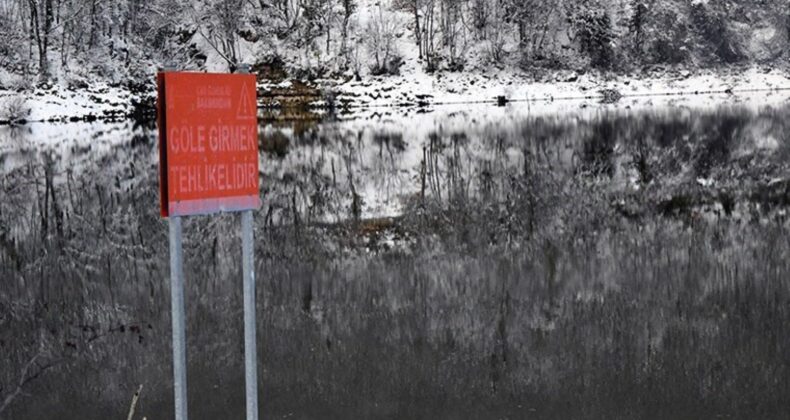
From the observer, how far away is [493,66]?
6606cm

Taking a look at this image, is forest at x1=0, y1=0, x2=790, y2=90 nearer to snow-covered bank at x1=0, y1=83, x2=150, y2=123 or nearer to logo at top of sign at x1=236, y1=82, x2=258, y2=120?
snow-covered bank at x1=0, y1=83, x2=150, y2=123

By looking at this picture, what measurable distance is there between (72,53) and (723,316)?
2276 inches

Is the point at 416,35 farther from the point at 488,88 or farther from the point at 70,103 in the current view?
the point at 70,103

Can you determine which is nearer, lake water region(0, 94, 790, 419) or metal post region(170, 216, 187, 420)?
metal post region(170, 216, 187, 420)

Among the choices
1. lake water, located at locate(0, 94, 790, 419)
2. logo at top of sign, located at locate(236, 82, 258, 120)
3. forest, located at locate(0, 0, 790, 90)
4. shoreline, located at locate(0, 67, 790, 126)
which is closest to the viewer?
logo at top of sign, located at locate(236, 82, 258, 120)

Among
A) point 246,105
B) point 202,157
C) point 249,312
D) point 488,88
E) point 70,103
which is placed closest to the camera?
point 202,157

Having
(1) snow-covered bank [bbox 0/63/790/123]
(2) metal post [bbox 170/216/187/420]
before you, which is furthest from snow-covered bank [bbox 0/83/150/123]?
(2) metal post [bbox 170/216/187/420]

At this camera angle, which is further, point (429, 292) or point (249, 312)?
point (429, 292)

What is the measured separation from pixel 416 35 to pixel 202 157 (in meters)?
64.7

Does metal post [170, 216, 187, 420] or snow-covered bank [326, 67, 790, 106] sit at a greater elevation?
snow-covered bank [326, 67, 790, 106]

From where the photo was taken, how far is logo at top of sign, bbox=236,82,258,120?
4766mm

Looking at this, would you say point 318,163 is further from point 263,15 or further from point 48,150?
point 263,15

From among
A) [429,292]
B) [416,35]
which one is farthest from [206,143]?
[416,35]

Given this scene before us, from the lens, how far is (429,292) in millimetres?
11445
